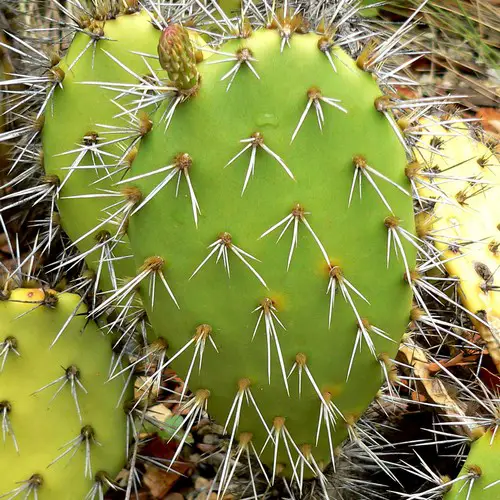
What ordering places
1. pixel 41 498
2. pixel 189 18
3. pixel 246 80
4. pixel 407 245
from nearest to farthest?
pixel 246 80, pixel 407 245, pixel 41 498, pixel 189 18

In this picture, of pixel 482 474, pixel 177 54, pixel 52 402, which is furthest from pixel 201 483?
pixel 177 54

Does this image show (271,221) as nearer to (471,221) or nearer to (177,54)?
(177,54)

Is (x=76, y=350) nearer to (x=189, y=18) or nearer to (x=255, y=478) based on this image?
(x=255, y=478)

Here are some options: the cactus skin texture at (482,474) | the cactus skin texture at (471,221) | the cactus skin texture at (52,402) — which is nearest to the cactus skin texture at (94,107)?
the cactus skin texture at (52,402)

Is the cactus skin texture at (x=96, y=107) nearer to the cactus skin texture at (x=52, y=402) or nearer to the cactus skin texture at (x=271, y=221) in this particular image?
the cactus skin texture at (x=52, y=402)

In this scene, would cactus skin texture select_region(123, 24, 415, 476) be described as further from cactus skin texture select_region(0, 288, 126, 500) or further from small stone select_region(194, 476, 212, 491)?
small stone select_region(194, 476, 212, 491)

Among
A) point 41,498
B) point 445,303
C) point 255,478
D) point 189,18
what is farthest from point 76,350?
point 445,303
